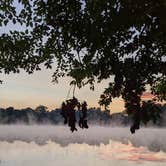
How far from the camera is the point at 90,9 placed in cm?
1734

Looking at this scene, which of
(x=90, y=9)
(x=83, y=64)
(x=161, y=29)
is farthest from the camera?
(x=83, y=64)

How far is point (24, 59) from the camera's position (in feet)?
63.9

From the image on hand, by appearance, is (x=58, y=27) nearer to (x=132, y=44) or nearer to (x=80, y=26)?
(x=80, y=26)

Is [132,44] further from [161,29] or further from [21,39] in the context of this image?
[21,39]

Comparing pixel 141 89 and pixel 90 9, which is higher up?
pixel 90 9

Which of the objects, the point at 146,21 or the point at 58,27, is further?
the point at 58,27

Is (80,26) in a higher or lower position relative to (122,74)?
higher

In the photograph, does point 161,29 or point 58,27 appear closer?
point 161,29

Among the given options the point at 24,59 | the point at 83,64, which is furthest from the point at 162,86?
the point at 24,59

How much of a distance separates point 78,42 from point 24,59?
2145 millimetres

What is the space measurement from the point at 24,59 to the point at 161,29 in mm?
4678

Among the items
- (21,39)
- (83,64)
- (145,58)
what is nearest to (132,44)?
(145,58)

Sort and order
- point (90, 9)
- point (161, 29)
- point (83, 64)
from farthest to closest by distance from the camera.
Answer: point (83, 64)
point (90, 9)
point (161, 29)

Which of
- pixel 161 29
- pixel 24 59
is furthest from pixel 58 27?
Result: pixel 161 29
